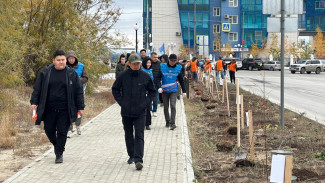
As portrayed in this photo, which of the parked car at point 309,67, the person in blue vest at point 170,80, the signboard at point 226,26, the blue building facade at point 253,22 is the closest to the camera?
the person in blue vest at point 170,80

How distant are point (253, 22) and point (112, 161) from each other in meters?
95.9

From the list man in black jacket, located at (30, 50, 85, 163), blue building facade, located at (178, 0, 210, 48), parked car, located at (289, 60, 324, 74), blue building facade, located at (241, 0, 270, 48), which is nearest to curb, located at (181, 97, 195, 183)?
man in black jacket, located at (30, 50, 85, 163)

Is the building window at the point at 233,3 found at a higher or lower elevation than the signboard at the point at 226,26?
higher

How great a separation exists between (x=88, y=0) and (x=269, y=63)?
52.8m

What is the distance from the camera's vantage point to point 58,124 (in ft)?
28.9

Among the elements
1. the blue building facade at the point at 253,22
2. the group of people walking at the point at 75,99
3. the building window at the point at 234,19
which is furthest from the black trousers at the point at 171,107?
the building window at the point at 234,19

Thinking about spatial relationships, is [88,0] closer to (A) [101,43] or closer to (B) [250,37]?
(A) [101,43]

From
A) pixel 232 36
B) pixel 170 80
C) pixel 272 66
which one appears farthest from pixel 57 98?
pixel 232 36

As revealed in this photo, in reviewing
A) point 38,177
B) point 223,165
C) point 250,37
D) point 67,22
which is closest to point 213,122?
point 223,165

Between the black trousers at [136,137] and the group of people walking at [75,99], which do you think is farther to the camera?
the group of people walking at [75,99]

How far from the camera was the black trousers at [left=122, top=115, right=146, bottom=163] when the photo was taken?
838cm

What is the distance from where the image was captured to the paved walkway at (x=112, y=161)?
773 centimetres

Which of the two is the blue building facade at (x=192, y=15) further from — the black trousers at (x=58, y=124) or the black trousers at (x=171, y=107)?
the black trousers at (x=58, y=124)

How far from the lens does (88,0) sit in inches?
1019
